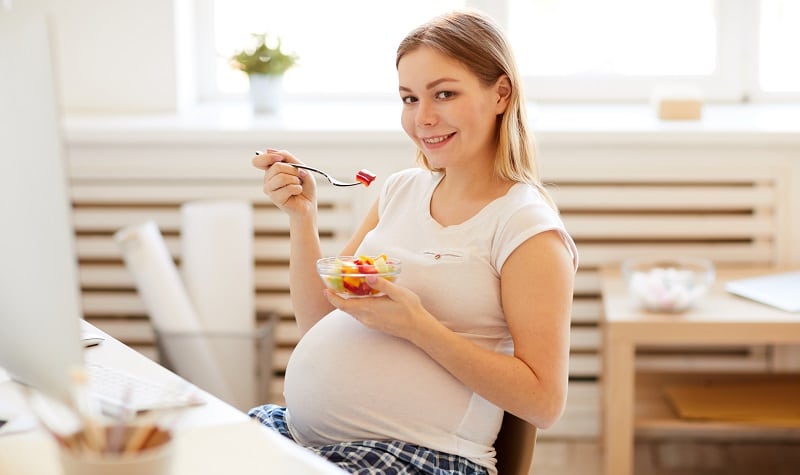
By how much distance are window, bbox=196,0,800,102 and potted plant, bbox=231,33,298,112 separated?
13 centimetres

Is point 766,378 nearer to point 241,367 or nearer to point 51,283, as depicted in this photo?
point 241,367

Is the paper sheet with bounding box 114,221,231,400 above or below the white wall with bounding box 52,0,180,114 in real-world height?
below

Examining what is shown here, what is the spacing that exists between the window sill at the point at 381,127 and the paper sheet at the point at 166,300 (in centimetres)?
27

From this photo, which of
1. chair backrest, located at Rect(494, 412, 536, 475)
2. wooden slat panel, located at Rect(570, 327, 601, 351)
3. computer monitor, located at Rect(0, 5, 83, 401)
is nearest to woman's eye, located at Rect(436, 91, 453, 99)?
chair backrest, located at Rect(494, 412, 536, 475)

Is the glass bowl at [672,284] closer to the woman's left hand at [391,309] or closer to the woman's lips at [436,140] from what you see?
the woman's lips at [436,140]

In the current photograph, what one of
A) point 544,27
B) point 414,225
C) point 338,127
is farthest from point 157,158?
point 414,225

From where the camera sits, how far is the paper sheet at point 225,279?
2.93m

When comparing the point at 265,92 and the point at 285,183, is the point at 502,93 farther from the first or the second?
the point at 265,92

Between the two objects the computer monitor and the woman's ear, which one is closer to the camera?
the computer monitor

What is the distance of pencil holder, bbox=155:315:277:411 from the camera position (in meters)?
2.91

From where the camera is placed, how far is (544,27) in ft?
10.8

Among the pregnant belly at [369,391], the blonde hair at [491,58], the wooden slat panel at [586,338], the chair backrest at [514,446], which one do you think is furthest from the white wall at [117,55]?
the chair backrest at [514,446]

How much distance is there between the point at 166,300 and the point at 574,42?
1.44 m

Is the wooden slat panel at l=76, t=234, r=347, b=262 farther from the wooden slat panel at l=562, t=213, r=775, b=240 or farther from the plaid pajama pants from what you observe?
the plaid pajama pants
